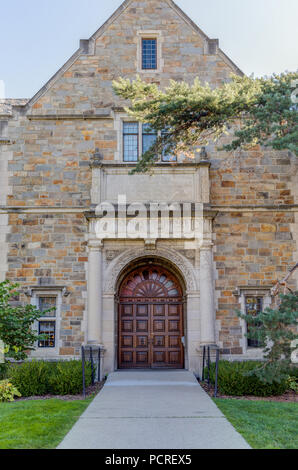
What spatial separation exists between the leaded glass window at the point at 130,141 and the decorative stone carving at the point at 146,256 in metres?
2.92

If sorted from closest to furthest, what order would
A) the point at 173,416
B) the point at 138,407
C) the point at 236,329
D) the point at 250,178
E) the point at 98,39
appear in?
1. the point at 173,416
2. the point at 138,407
3. the point at 236,329
4. the point at 250,178
5. the point at 98,39

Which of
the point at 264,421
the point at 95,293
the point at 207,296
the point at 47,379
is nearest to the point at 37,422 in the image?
the point at 47,379

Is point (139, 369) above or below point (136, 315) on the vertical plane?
below

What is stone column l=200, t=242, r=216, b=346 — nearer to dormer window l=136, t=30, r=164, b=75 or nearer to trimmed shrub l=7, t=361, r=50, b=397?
trimmed shrub l=7, t=361, r=50, b=397

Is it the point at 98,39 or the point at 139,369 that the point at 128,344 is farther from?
the point at 98,39

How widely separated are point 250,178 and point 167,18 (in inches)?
231

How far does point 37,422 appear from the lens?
24.9 ft

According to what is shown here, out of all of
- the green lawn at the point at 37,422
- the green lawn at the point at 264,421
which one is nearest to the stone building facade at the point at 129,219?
the green lawn at the point at 264,421

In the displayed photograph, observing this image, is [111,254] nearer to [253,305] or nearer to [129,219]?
[129,219]

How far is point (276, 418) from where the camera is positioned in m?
8.24

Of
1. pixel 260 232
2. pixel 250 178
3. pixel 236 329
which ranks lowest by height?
pixel 236 329

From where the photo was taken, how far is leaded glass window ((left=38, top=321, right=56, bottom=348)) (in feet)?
43.8

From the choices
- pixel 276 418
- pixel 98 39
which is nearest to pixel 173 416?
pixel 276 418

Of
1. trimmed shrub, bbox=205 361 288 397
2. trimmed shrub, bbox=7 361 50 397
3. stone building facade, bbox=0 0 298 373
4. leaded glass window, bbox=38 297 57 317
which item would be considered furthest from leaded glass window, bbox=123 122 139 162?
trimmed shrub, bbox=205 361 288 397
